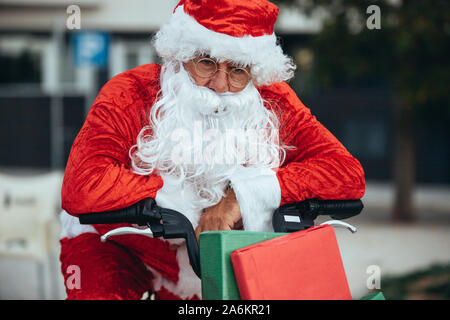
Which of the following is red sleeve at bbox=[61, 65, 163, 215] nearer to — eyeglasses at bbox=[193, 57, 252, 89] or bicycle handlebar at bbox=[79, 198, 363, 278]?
bicycle handlebar at bbox=[79, 198, 363, 278]

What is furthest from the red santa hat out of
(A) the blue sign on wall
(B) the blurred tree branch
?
(B) the blurred tree branch

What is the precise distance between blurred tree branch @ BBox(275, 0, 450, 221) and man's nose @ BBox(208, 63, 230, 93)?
4.56 m

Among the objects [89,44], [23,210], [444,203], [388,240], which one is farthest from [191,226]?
[444,203]

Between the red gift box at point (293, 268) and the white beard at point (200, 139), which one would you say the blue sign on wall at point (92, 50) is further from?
the red gift box at point (293, 268)

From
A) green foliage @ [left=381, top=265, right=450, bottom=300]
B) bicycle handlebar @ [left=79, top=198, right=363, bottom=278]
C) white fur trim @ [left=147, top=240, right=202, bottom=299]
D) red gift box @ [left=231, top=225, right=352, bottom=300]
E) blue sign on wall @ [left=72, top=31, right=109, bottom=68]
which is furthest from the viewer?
green foliage @ [left=381, top=265, right=450, bottom=300]

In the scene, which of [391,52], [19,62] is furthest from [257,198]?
[19,62]

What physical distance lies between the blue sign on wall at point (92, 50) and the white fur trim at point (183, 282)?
1234 millimetres

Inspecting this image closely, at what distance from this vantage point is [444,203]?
10.1m

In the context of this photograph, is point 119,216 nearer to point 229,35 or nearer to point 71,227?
point 71,227

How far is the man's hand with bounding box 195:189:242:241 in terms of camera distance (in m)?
1.62

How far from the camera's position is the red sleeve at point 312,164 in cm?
165

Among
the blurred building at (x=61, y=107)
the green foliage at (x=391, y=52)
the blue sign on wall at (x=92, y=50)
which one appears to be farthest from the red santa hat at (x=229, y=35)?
the blurred building at (x=61, y=107)

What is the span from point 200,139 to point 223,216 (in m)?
0.24
